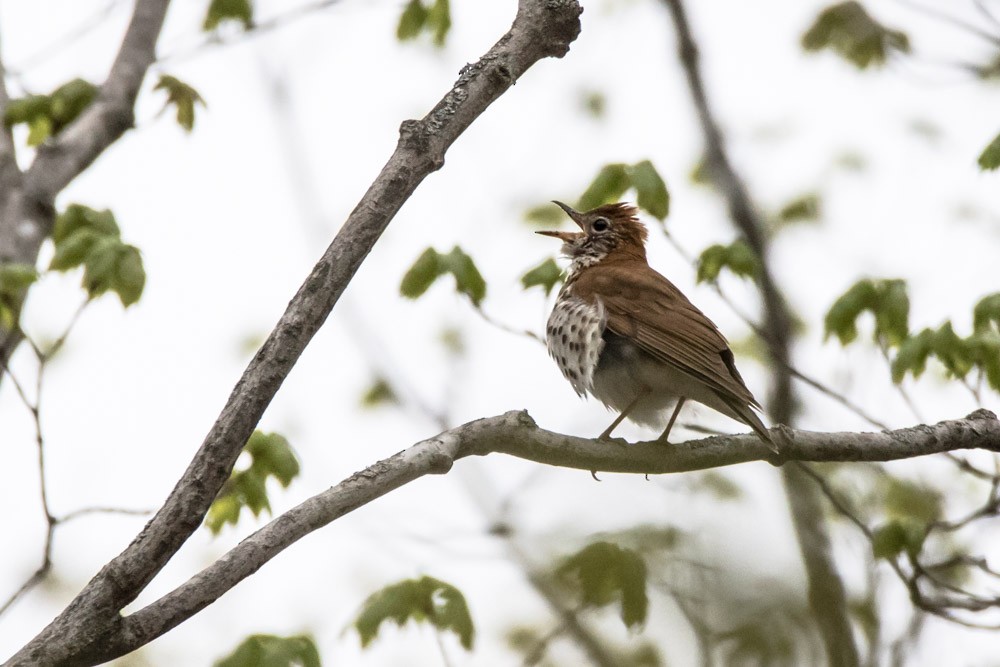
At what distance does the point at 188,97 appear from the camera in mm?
6758

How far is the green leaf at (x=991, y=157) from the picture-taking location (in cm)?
555

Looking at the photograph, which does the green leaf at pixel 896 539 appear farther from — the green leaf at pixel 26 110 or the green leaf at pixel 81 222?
the green leaf at pixel 26 110

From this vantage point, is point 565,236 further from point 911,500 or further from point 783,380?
point 911,500

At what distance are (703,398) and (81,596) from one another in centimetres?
369

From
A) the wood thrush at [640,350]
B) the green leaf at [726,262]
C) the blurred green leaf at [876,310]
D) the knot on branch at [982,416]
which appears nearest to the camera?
the knot on branch at [982,416]

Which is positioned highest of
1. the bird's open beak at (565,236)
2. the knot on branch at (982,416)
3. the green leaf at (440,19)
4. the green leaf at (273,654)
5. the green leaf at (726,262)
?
the green leaf at (440,19)

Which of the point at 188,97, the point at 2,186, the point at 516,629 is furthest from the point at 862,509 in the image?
the point at 2,186

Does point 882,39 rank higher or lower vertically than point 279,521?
higher

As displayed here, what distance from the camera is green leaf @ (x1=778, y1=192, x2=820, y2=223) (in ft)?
38.4

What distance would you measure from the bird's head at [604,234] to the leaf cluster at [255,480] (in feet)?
10.2

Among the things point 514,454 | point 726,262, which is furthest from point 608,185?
point 514,454

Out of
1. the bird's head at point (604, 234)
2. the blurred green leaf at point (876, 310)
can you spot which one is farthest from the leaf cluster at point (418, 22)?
the blurred green leaf at point (876, 310)

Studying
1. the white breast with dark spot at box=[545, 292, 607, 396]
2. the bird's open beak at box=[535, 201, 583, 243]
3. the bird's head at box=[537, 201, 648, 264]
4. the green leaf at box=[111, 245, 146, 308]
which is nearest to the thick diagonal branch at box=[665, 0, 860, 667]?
the bird's head at box=[537, 201, 648, 264]

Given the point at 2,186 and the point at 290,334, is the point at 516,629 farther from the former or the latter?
the point at 290,334
